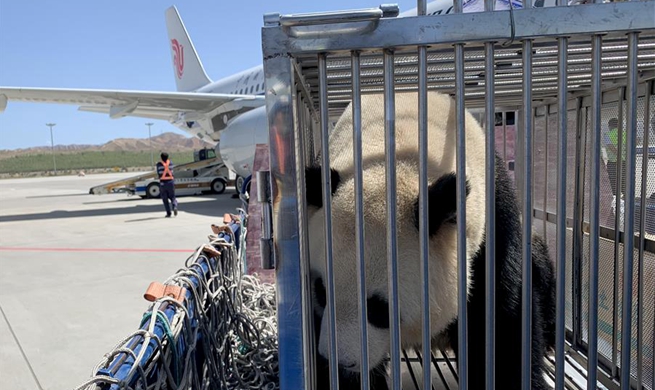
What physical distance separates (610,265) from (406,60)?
1.65 metres

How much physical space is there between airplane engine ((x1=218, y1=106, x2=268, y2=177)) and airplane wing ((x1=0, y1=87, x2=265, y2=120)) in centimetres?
256

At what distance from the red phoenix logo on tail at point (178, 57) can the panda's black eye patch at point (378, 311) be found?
1049 inches

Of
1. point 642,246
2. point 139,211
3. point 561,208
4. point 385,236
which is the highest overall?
point 561,208

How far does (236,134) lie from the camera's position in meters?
12.1

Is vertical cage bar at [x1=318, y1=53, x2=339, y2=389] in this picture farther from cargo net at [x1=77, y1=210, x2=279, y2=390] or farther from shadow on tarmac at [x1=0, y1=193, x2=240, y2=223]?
shadow on tarmac at [x1=0, y1=193, x2=240, y2=223]

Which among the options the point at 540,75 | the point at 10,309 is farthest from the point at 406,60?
the point at 10,309

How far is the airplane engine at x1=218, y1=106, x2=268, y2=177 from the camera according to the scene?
1167 cm

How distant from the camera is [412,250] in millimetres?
1763

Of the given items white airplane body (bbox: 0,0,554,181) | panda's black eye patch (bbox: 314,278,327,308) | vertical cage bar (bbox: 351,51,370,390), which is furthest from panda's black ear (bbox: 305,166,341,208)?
white airplane body (bbox: 0,0,554,181)

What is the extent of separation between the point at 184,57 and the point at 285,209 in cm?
2690

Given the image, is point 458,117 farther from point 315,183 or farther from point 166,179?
point 166,179

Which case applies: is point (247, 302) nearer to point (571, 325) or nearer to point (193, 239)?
point (571, 325)

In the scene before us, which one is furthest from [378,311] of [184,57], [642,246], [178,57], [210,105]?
[178,57]

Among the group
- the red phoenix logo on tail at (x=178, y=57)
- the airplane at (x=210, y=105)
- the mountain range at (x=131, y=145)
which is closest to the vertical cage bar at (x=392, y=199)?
the airplane at (x=210, y=105)
